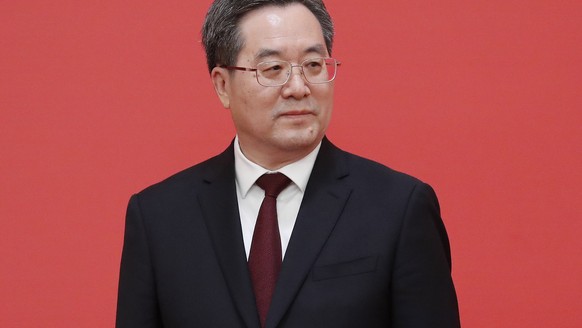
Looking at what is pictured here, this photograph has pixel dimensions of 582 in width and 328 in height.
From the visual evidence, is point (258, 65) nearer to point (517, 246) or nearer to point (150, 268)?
point (150, 268)

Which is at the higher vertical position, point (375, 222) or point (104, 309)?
point (375, 222)

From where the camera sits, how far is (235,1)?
6.44ft

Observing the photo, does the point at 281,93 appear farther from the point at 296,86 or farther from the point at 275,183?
the point at 275,183

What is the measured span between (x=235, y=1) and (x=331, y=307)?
0.63 metres

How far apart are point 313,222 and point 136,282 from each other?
14.9 inches

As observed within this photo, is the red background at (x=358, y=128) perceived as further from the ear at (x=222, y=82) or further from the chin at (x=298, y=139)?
the chin at (x=298, y=139)

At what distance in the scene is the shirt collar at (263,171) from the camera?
1.94 metres

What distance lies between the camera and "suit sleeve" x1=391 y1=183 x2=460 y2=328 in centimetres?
182

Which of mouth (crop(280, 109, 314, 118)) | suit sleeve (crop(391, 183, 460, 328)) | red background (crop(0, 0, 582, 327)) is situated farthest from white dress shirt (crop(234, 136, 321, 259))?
red background (crop(0, 0, 582, 327))

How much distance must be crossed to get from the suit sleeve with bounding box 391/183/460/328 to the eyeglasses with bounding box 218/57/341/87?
0.28m

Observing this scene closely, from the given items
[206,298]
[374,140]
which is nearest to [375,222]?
[206,298]

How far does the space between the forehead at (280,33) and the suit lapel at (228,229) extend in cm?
25

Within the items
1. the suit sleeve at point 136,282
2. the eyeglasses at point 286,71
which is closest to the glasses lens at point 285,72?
the eyeglasses at point 286,71

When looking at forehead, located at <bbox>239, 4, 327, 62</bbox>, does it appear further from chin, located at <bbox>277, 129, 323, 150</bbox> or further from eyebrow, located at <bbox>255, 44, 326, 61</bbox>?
chin, located at <bbox>277, 129, 323, 150</bbox>
